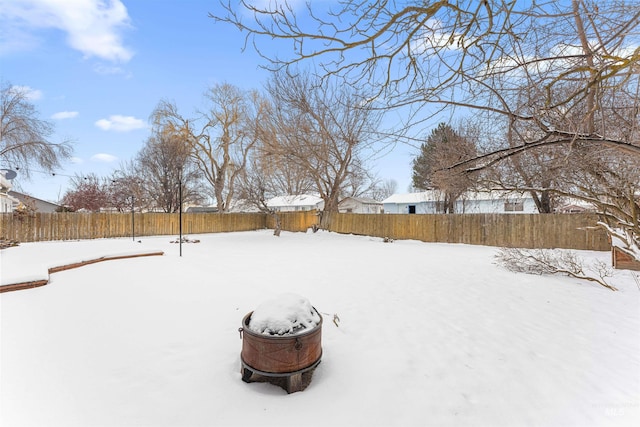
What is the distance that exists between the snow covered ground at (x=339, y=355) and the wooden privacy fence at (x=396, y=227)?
5.20 metres

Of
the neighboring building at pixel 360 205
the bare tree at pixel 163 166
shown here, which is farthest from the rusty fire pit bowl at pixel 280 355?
the neighboring building at pixel 360 205

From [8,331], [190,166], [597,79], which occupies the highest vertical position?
[190,166]

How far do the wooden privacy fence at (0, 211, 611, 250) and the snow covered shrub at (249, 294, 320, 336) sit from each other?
26.7ft

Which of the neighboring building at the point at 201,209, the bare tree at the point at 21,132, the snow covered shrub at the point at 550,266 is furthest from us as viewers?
the neighboring building at the point at 201,209

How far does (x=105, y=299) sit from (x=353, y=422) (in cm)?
366

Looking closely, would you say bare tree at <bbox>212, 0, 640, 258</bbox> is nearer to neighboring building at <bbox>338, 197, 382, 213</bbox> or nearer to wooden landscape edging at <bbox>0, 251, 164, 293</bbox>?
wooden landscape edging at <bbox>0, 251, 164, 293</bbox>

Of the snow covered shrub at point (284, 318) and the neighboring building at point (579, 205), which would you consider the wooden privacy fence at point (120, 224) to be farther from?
the snow covered shrub at point (284, 318)

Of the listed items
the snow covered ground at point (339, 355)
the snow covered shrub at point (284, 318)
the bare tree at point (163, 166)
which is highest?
the bare tree at point (163, 166)

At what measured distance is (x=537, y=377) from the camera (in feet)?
7.43

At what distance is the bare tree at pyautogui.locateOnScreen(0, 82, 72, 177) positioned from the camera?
40.5 feet

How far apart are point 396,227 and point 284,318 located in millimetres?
11680

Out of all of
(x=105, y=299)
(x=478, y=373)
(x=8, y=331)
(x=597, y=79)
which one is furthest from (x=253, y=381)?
(x=597, y=79)

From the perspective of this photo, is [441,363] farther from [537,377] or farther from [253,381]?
[253,381]

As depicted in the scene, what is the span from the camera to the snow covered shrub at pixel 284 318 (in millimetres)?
2184
